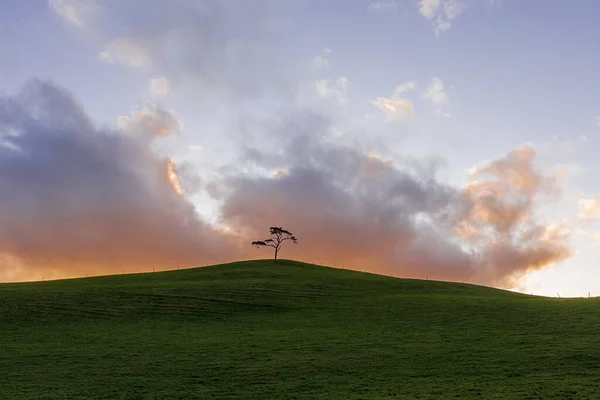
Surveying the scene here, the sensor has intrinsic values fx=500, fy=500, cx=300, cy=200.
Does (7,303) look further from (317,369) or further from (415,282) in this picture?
(415,282)

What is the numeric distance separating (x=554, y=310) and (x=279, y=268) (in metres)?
47.8

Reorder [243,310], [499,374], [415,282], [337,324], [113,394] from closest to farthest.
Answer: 1. [113,394]
2. [499,374]
3. [337,324]
4. [243,310]
5. [415,282]

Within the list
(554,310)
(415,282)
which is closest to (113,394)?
(554,310)

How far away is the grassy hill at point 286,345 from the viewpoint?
1057 inches

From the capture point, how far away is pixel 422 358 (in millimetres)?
32031

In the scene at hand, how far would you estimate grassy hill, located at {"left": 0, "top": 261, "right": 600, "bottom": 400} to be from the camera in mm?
26844

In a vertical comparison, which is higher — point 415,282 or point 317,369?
point 415,282

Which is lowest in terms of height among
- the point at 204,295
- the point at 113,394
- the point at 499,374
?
the point at 113,394

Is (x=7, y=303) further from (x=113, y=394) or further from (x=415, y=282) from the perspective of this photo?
(x=415, y=282)

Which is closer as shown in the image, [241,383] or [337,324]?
[241,383]

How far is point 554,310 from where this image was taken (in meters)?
46.5

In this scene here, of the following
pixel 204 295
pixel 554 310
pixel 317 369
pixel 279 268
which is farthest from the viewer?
pixel 279 268

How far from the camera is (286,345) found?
118ft

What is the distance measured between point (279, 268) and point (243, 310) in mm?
35634
